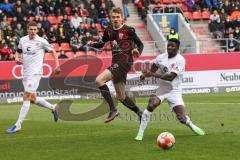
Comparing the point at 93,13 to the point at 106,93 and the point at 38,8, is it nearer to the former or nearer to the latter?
the point at 38,8

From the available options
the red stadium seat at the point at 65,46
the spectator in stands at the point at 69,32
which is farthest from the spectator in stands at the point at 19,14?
the red stadium seat at the point at 65,46

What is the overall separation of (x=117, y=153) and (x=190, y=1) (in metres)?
30.8

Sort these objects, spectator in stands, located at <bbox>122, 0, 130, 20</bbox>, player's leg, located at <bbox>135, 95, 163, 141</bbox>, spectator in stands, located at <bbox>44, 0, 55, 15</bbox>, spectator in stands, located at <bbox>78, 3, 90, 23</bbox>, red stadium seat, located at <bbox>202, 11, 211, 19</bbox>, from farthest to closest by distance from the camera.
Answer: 1. red stadium seat, located at <bbox>202, 11, 211, 19</bbox>
2. spectator in stands, located at <bbox>122, 0, 130, 20</bbox>
3. spectator in stands, located at <bbox>78, 3, 90, 23</bbox>
4. spectator in stands, located at <bbox>44, 0, 55, 15</bbox>
5. player's leg, located at <bbox>135, 95, 163, 141</bbox>

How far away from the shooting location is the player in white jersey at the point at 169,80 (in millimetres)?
13148

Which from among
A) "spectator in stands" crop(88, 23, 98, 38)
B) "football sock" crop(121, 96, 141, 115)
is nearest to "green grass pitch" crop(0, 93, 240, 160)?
"football sock" crop(121, 96, 141, 115)

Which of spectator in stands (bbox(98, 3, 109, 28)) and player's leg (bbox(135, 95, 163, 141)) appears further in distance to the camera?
spectator in stands (bbox(98, 3, 109, 28))

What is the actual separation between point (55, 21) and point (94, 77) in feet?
26.5

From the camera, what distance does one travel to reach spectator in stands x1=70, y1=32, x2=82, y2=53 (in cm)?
3316

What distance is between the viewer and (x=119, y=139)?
44.4ft

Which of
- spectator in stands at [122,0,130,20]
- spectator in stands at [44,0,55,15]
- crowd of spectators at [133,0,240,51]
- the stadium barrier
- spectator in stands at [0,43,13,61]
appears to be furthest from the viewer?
spectator in stands at [122,0,130,20]

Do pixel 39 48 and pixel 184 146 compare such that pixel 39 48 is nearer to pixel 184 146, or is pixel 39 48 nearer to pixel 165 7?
pixel 184 146

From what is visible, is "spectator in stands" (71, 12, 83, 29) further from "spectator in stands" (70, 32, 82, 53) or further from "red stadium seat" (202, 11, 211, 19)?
"red stadium seat" (202, 11, 211, 19)

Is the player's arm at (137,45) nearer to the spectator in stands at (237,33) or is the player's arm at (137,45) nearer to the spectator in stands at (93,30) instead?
the spectator in stands at (93,30)

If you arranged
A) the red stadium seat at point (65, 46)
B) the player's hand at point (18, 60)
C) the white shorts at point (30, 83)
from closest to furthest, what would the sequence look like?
the white shorts at point (30, 83) < the player's hand at point (18, 60) < the red stadium seat at point (65, 46)
